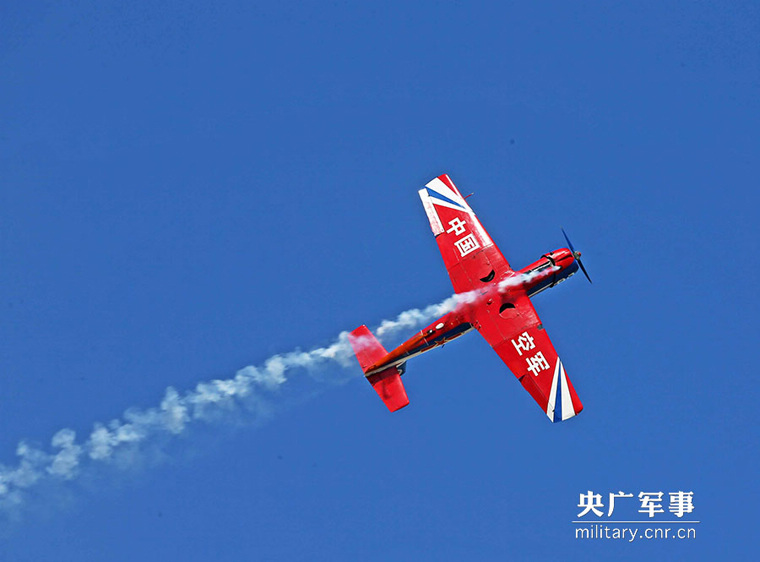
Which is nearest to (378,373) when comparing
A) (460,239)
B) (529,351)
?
(529,351)

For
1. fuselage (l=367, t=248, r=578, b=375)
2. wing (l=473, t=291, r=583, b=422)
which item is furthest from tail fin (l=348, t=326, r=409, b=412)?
wing (l=473, t=291, r=583, b=422)

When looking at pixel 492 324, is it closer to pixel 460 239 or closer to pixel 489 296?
pixel 489 296

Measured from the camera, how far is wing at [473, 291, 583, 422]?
47.8 m

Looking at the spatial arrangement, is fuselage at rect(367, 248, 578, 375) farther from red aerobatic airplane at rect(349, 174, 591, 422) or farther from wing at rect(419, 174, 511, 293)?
wing at rect(419, 174, 511, 293)

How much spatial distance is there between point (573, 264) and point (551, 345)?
3.56 m

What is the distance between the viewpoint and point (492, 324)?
48.6m

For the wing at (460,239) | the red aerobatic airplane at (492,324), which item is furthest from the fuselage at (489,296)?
the wing at (460,239)

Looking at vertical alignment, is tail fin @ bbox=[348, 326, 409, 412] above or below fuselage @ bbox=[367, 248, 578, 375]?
below

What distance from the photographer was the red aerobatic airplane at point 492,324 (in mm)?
48031

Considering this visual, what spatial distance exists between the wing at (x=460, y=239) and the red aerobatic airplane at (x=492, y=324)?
4 cm

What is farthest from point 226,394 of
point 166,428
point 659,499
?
point 659,499

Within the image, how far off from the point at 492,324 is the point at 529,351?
5.94 ft

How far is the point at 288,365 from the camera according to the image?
167 ft

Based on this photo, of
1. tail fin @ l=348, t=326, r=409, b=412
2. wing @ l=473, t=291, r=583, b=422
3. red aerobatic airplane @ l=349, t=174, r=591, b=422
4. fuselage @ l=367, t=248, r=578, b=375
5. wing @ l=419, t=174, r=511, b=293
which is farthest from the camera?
wing @ l=419, t=174, r=511, b=293
